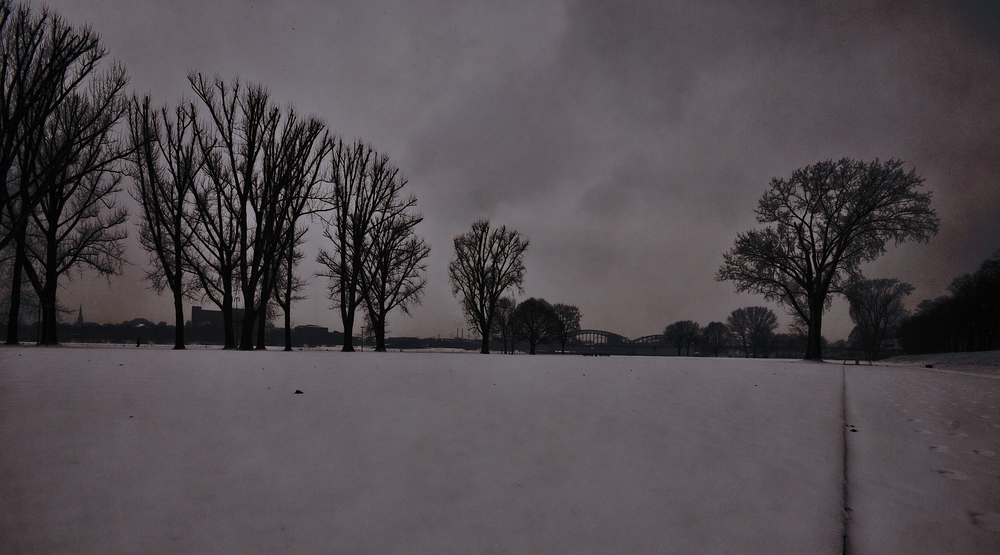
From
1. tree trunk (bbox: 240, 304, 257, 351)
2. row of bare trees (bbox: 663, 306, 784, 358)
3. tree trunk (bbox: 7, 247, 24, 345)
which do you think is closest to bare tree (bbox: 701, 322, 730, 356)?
row of bare trees (bbox: 663, 306, 784, 358)

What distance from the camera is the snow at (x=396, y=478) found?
144 cm

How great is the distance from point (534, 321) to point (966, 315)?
4508 cm

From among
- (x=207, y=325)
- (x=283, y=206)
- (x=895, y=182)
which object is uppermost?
(x=895, y=182)

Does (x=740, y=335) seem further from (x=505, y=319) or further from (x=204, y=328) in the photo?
(x=204, y=328)

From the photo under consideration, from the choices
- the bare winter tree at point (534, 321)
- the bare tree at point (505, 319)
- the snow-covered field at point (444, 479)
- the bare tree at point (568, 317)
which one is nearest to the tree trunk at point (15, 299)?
the snow-covered field at point (444, 479)

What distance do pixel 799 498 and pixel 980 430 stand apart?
353 cm

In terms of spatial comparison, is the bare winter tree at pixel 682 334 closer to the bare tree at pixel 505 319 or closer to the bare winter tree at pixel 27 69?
the bare tree at pixel 505 319

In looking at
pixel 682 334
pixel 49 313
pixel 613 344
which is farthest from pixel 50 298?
pixel 613 344

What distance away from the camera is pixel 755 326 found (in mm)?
77125

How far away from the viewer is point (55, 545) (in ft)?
4.44

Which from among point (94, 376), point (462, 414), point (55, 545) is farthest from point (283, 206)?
point (55, 545)

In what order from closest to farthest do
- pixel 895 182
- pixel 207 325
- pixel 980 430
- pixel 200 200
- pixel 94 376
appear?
A: 1. pixel 980 430
2. pixel 94 376
3. pixel 200 200
4. pixel 895 182
5. pixel 207 325

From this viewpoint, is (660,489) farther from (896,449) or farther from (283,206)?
(283,206)

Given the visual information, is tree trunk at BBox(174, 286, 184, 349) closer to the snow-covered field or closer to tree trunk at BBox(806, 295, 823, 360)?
the snow-covered field
